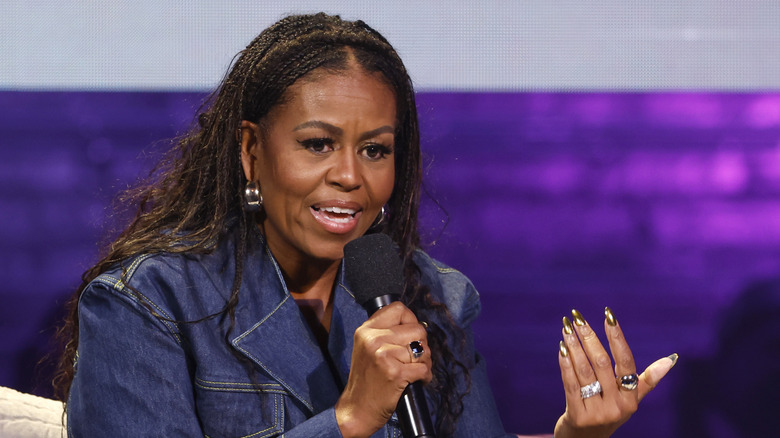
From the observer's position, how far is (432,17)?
207cm

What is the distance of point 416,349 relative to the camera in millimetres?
1079

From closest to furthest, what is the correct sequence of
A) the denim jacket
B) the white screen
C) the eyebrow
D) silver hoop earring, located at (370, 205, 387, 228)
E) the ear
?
the denim jacket
the eyebrow
the ear
silver hoop earring, located at (370, 205, 387, 228)
the white screen

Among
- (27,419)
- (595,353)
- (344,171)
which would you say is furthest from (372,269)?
(27,419)

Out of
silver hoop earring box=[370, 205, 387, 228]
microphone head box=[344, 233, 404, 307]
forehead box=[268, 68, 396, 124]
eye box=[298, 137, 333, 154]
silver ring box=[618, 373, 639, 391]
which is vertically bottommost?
silver ring box=[618, 373, 639, 391]

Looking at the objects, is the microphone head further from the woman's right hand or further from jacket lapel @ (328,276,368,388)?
jacket lapel @ (328,276,368,388)

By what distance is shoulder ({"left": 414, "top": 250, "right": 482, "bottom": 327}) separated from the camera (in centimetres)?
171

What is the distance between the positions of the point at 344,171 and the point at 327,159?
0.12ft

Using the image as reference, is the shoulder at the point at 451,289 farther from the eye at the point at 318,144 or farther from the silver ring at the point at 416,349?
the silver ring at the point at 416,349

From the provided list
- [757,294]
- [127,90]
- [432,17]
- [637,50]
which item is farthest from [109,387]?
[757,294]

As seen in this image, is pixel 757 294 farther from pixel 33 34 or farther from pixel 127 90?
pixel 33 34

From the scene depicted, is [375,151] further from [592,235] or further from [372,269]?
[592,235]

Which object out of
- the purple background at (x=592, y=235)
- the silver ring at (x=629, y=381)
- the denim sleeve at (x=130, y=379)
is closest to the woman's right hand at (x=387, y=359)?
the denim sleeve at (x=130, y=379)

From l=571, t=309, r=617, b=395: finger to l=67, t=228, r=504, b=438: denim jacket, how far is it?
35 centimetres

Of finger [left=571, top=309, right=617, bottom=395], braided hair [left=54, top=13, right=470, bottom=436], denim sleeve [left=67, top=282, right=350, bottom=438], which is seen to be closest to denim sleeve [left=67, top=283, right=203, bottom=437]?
denim sleeve [left=67, top=282, right=350, bottom=438]
